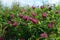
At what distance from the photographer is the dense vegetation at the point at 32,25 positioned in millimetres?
3939

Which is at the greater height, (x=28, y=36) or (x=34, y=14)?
(x=34, y=14)

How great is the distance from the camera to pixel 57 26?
396 cm

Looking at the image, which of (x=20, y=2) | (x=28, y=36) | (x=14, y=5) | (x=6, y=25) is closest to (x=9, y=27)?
(x=6, y=25)

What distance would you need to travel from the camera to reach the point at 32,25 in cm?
398

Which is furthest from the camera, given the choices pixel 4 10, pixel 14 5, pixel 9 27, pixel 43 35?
pixel 14 5

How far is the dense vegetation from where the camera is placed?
3939 mm

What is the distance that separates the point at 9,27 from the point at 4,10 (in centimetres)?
71

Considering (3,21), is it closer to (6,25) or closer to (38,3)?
(6,25)

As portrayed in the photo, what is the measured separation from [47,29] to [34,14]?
403 millimetres

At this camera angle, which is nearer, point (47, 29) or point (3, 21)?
point (47, 29)

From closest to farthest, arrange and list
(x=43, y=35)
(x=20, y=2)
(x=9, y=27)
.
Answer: (x=43, y=35), (x=9, y=27), (x=20, y=2)

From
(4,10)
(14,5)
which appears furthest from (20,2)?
(4,10)

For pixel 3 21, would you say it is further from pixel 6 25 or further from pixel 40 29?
pixel 40 29

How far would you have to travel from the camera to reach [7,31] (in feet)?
14.0
